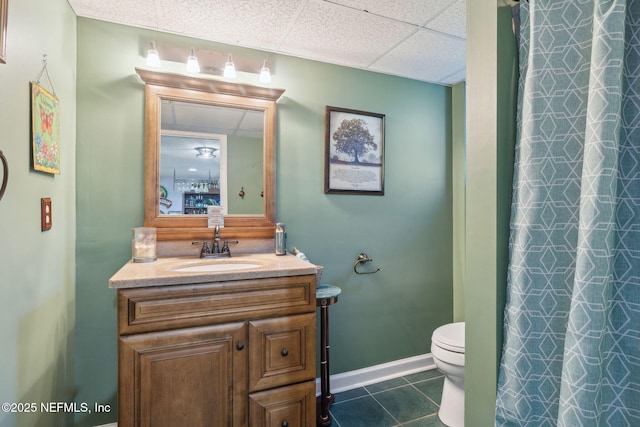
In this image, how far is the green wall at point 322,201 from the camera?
1.70 metres

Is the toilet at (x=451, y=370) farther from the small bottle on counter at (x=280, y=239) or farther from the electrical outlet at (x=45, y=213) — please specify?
the electrical outlet at (x=45, y=213)

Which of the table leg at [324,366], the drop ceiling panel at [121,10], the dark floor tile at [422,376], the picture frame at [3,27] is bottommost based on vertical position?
the dark floor tile at [422,376]

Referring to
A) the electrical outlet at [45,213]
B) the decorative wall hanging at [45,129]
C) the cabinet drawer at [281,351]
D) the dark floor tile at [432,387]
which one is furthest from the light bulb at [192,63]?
the dark floor tile at [432,387]

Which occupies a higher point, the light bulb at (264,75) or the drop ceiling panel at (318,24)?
the drop ceiling panel at (318,24)

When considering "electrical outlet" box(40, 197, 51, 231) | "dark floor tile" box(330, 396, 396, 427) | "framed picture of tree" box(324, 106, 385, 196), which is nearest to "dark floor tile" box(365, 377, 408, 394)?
"dark floor tile" box(330, 396, 396, 427)

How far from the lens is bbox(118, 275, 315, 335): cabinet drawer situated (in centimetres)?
125

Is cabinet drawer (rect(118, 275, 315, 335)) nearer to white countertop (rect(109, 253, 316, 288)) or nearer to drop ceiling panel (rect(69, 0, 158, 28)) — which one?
white countertop (rect(109, 253, 316, 288))

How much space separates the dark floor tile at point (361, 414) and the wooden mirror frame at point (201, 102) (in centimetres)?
120

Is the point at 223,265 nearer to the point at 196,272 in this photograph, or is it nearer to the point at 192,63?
the point at 196,272

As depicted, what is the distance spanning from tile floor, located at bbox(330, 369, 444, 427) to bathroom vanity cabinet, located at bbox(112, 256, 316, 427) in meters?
0.53

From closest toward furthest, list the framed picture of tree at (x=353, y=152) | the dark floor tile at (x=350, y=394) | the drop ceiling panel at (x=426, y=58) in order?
the drop ceiling panel at (x=426, y=58) < the dark floor tile at (x=350, y=394) < the framed picture of tree at (x=353, y=152)

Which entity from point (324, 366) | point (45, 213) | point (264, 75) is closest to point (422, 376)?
point (324, 366)

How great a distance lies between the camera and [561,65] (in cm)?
94

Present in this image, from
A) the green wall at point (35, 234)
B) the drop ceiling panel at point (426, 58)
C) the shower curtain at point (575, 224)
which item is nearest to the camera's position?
the shower curtain at point (575, 224)
